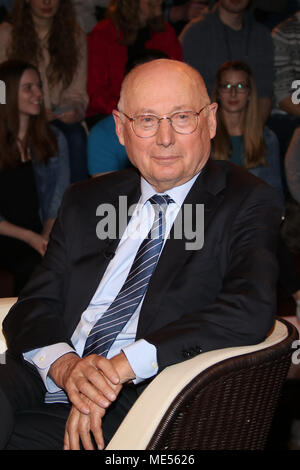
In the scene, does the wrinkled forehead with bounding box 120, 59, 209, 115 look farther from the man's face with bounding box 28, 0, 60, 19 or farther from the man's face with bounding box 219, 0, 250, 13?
the man's face with bounding box 219, 0, 250, 13

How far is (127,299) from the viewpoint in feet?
7.07

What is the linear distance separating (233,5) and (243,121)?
3.30ft

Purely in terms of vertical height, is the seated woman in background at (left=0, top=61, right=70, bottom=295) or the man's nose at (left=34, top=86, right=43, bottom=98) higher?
the man's nose at (left=34, top=86, right=43, bottom=98)

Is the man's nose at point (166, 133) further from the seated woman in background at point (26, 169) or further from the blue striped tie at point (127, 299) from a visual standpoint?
the seated woman in background at point (26, 169)

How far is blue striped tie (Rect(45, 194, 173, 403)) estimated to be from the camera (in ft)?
6.95

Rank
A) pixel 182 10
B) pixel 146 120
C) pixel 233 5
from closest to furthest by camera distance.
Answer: pixel 146 120 < pixel 233 5 < pixel 182 10

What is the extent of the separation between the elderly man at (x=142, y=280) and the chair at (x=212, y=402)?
0.27ft

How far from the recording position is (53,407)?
2.13 m

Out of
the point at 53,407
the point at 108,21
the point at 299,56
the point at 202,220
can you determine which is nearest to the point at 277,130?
the point at 299,56

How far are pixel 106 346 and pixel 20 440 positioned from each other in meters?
0.35

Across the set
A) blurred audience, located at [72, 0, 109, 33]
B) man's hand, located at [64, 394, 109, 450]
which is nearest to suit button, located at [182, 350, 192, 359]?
man's hand, located at [64, 394, 109, 450]

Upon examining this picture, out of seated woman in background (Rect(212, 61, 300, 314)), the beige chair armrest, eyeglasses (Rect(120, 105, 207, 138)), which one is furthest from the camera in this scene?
seated woman in background (Rect(212, 61, 300, 314))
